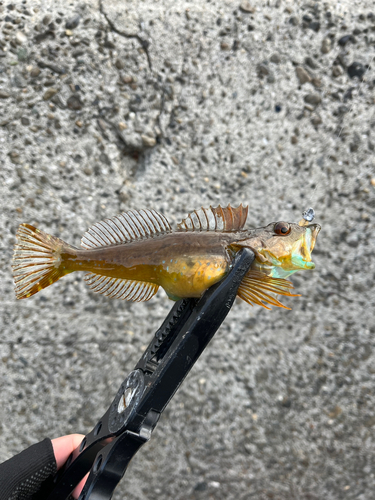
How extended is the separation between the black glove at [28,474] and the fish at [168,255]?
436mm

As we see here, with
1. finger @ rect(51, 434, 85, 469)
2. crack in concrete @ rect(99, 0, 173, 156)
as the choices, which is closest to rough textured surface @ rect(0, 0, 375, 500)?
crack in concrete @ rect(99, 0, 173, 156)

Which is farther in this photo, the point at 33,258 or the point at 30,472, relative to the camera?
the point at 30,472

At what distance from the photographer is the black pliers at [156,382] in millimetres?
719

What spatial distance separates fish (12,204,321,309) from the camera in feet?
2.41

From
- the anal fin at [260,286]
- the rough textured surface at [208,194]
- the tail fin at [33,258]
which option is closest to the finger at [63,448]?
the rough textured surface at [208,194]

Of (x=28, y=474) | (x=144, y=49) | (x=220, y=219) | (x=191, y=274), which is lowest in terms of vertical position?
(x=28, y=474)

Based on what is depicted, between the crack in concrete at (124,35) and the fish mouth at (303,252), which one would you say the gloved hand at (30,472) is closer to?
the fish mouth at (303,252)

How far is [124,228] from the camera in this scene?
0.81 metres

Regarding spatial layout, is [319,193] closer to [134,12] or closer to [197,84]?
[197,84]

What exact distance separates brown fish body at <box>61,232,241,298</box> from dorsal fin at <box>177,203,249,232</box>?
3 cm

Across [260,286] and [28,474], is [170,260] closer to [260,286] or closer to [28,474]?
[260,286]

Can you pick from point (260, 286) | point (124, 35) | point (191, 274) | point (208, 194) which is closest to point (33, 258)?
point (191, 274)

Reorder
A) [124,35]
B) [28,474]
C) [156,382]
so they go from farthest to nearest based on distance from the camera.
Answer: [124,35] → [28,474] → [156,382]

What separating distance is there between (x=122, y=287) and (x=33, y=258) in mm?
163
